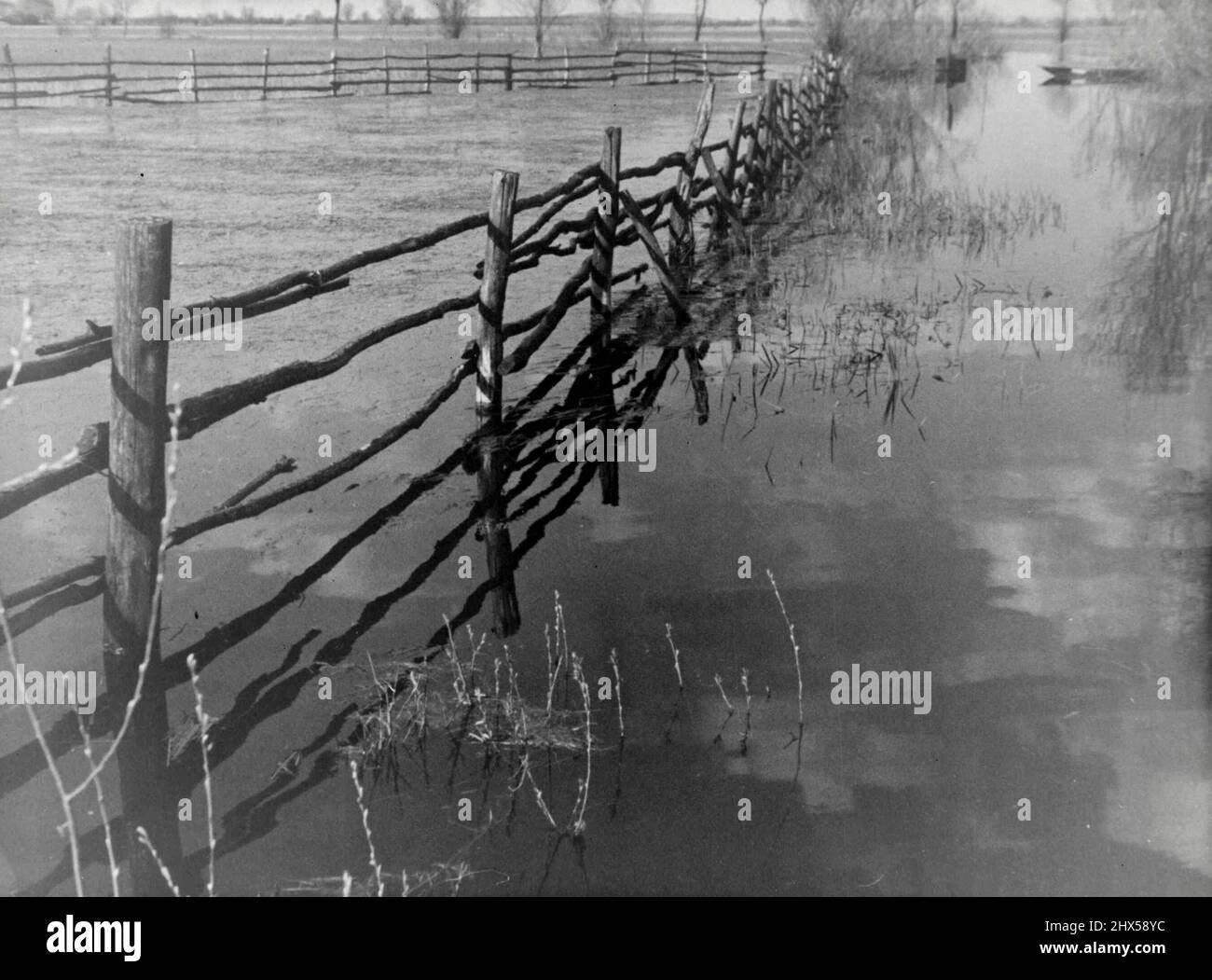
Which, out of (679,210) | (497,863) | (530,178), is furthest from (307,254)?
(497,863)

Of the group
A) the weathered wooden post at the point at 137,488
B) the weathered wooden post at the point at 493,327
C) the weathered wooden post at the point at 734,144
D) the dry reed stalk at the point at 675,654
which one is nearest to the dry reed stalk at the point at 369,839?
the weathered wooden post at the point at 137,488

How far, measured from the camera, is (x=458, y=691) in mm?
4113

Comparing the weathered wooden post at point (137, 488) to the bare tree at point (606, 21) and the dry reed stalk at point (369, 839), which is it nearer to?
the dry reed stalk at point (369, 839)

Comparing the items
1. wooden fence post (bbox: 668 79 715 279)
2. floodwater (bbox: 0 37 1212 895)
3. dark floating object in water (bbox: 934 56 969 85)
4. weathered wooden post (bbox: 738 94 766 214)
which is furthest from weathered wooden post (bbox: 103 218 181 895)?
dark floating object in water (bbox: 934 56 969 85)

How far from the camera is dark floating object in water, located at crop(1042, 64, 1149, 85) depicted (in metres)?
35.5

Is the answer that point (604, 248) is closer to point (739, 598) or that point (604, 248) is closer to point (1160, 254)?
point (739, 598)

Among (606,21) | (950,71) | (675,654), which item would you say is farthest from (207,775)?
(606,21)

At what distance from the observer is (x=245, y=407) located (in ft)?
19.9

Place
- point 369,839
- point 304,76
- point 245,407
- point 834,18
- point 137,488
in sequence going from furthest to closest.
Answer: point 834,18 → point 304,76 → point 245,407 → point 137,488 → point 369,839

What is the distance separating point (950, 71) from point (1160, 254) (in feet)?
103

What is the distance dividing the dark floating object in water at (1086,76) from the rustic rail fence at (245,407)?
29289 millimetres

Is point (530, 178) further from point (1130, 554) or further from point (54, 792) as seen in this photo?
point (54, 792)

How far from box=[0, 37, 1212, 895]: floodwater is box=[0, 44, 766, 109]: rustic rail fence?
1689cm

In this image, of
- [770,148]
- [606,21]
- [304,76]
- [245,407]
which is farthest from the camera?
[606,21]
